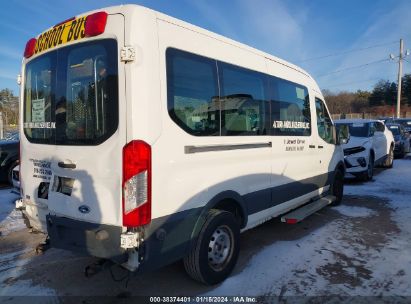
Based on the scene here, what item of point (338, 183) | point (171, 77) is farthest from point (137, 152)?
point (338, 183)

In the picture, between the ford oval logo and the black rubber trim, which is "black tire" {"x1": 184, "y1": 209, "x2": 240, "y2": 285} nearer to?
the black rubber trim

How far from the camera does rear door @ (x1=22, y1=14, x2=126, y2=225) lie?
3.11 m

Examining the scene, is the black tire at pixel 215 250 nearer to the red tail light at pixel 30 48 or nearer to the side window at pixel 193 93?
the side window at pixel 193 93

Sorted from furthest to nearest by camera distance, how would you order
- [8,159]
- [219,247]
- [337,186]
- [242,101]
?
[8,159] → [337,186] → [242,101] → [219,247]

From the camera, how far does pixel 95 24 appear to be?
3.19 meters

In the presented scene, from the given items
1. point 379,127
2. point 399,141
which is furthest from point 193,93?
point 399,141

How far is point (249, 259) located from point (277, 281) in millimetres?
661

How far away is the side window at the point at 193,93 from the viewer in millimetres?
3324

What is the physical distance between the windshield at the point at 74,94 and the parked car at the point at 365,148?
694 cm

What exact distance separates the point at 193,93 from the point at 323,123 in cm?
362

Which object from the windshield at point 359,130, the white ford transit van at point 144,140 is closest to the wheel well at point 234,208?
the white ford transit van at point 144,140

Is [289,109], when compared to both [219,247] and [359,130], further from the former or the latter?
[359,130]

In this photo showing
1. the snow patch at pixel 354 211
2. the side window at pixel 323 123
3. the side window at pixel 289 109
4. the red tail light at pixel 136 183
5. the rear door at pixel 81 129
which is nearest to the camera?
the red tail light at pixel 136 183

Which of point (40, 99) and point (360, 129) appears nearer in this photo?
point (40, 99)
